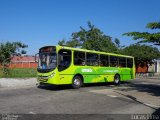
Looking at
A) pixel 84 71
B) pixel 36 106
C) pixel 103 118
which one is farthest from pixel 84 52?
pixel 103 118

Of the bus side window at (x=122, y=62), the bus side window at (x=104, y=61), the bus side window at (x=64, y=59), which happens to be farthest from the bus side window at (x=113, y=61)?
the bus side window at (x=64, y=59)

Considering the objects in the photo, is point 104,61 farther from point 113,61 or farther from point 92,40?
point 92,40

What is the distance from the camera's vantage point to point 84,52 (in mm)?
20781

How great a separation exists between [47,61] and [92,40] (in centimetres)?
1955

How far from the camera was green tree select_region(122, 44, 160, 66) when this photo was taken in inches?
1644

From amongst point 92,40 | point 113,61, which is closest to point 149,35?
point 113,61

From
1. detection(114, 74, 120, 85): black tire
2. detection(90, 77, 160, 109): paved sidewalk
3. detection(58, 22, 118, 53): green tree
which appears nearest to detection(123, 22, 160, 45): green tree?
detection(90, 77, 160, 109): paved sidewalk

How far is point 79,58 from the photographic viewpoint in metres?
20.2

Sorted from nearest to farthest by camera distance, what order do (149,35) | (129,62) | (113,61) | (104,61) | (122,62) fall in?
(149,35)
(104,61)
(113,61)
(122,62)
(129,62)

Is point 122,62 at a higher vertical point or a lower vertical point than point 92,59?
lower

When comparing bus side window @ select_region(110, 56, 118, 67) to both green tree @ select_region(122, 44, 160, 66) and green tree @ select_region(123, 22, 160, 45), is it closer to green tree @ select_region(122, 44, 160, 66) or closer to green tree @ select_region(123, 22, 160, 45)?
green tree @ select_region(123, 22, 160, 45)

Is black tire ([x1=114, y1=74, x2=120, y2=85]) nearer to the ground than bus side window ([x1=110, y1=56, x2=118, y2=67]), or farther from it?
nearer to the ground

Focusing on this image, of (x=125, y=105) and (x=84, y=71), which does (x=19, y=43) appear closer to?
(x=84, y=71)

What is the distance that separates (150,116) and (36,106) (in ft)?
15.1
